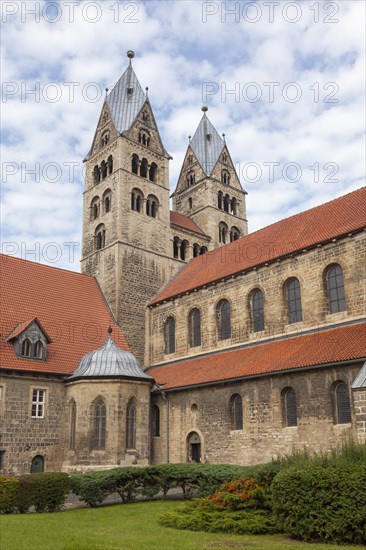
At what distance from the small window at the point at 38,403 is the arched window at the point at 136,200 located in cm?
1562

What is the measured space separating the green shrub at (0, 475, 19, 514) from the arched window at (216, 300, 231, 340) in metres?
15.2

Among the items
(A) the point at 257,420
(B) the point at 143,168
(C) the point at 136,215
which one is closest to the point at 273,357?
(A) the point at 257,420

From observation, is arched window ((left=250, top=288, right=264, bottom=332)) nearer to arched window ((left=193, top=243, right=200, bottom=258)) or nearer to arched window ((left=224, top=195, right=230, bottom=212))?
arched window ((left=193, top=243, right=200, bottom=258))

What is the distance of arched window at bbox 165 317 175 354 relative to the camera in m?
31.9

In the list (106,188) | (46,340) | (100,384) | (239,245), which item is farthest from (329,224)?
(106,188)

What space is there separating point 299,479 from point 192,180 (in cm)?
3828

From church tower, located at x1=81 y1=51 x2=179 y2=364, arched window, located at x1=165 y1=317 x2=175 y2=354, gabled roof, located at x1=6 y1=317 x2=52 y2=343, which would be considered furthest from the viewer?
church tower, located at x1=81 y1=51 x2=179 y2=364

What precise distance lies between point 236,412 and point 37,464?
381 inches

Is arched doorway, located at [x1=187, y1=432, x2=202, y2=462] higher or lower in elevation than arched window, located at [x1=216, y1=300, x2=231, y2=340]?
lower

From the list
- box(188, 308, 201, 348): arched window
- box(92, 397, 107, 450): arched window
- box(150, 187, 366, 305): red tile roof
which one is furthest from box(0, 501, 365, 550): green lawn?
box(188, 308, 201, 348): arched window

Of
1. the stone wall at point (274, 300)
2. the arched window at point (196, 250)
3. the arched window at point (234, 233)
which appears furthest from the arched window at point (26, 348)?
the arched window at point (234, 233)

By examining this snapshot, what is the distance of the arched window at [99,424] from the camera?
24188mm

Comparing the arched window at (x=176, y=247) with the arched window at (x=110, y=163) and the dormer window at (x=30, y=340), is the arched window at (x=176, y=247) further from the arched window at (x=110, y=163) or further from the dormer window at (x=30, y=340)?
the dormer window at (x=30, y=340)

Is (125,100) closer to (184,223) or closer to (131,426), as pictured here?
(184,223)
